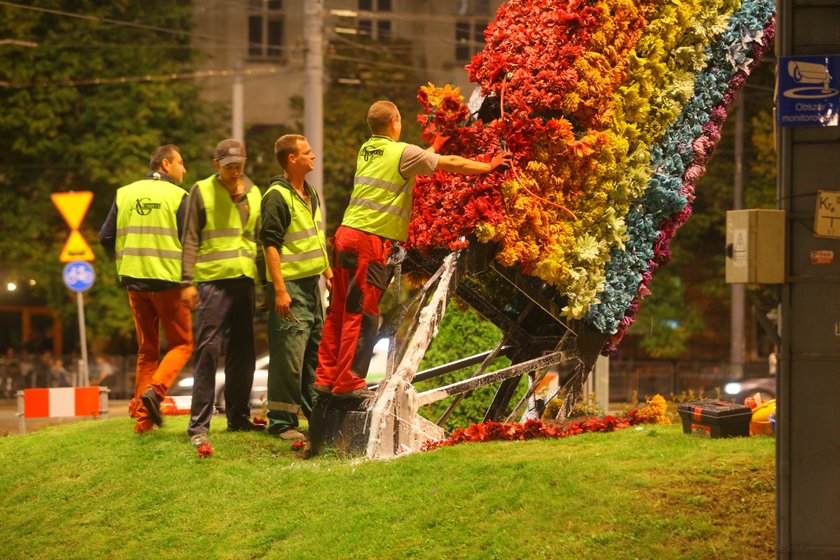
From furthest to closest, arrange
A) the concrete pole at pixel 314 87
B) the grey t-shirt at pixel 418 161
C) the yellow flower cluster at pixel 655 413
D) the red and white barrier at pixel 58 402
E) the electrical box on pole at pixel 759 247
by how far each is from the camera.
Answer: the concrete pole at pixel 314 87 → the red and white barrier at pixel 58 402 → the yellow flower cluster at pixel 655 413 → the grey t-shirt at pixel 418 161 → the electrical box on pole at pixel 759 247

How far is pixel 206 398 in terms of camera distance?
11.2m

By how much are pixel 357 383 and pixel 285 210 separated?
153 cm

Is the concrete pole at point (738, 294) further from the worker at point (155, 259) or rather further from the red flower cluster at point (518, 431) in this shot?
the red flower cluster at point (518, 431)

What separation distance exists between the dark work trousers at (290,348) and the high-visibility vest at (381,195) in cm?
116

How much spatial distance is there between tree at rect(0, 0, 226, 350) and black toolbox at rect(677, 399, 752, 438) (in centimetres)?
2480

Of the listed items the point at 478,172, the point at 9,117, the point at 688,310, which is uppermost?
the point at 9,117

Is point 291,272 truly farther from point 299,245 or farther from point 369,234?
point 369,234

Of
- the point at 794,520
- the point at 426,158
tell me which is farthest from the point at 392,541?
the point at 426,158

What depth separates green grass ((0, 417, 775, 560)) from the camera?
7812mm

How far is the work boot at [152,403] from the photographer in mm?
11648

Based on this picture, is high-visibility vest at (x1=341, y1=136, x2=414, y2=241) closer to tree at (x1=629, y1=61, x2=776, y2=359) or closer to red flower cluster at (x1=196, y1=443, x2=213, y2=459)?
red flower cluster at (x1=196, y1=443, x2=213, y2=459)

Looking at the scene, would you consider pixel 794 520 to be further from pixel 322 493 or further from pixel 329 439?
pixel 329 439

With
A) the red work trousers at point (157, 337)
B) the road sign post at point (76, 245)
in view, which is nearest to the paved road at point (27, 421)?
the road sign post at point (76, 245)

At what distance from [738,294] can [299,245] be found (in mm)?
26033
